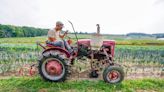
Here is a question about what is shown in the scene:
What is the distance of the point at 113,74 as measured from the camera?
8625 mm

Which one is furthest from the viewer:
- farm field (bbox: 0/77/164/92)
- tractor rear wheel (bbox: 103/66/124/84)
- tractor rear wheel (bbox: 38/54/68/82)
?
tractor rear wheel (bbox: 103/66/124/84)

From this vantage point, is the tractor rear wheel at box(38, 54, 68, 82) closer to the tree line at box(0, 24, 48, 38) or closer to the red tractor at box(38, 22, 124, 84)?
the red tractor at box(38, 22, 124, 84)

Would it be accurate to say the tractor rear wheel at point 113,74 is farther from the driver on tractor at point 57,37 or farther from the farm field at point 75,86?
the driver on tractor at point 57,37

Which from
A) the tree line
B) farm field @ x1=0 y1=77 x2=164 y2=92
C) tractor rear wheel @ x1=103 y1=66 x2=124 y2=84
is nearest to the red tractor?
tractor rear wheel @ x1=103 y1=66 x2=124 y2=84

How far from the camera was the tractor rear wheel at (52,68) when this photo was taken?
846 centimetres

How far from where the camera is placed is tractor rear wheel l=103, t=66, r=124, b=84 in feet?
28.2

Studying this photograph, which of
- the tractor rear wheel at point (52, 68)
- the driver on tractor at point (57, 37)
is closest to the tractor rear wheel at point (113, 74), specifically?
the tractor rear wheel at point (52, 68)

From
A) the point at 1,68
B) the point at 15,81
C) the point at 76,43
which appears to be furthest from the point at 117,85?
the point at 1,68

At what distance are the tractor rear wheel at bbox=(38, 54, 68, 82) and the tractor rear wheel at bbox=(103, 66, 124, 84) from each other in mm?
1154

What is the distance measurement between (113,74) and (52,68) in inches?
68.9

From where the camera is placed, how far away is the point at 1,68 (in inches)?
431

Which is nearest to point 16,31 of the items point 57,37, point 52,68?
point 57,37

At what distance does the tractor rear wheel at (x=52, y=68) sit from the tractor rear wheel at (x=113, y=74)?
115cm

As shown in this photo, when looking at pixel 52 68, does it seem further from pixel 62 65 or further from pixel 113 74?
pixel 113 74
